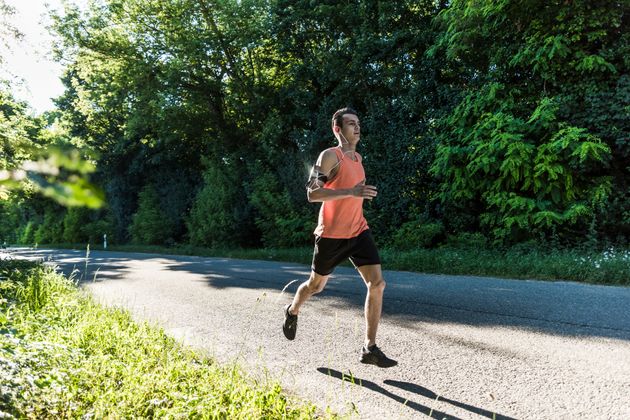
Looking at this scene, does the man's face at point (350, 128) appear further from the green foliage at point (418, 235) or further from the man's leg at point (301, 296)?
the green foliage at point (418, 235)

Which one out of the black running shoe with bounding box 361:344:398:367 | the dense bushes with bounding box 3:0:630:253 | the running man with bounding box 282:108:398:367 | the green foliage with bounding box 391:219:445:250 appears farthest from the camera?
the green foliage with bounding box 391:219:445:250

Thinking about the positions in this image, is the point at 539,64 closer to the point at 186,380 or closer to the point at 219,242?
the point at 186,380

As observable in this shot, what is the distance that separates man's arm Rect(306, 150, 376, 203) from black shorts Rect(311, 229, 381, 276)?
0.45 m

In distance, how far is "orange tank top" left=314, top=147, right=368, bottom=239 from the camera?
12.5ft

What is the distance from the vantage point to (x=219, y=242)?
18.1 metres

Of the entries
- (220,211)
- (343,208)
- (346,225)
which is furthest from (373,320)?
(220,211)

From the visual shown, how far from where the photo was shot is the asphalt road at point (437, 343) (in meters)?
2.97

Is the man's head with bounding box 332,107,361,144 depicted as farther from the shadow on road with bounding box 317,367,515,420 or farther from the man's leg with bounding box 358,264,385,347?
the shadow on road with bounding box 317,367,515,420

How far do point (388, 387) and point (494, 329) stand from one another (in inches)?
74.0

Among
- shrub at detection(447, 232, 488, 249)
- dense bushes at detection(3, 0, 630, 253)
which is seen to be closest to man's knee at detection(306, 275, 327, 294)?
dense bushes at detection(3, 0, 630, 253)

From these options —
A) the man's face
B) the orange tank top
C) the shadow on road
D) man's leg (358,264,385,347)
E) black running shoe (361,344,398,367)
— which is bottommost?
the shadow on road

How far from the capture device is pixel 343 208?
3.88 m

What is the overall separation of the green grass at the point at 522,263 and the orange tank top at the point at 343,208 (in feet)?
17.5

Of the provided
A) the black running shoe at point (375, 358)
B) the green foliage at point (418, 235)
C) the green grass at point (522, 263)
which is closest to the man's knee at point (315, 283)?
the black running shoe at point (375, 358)
